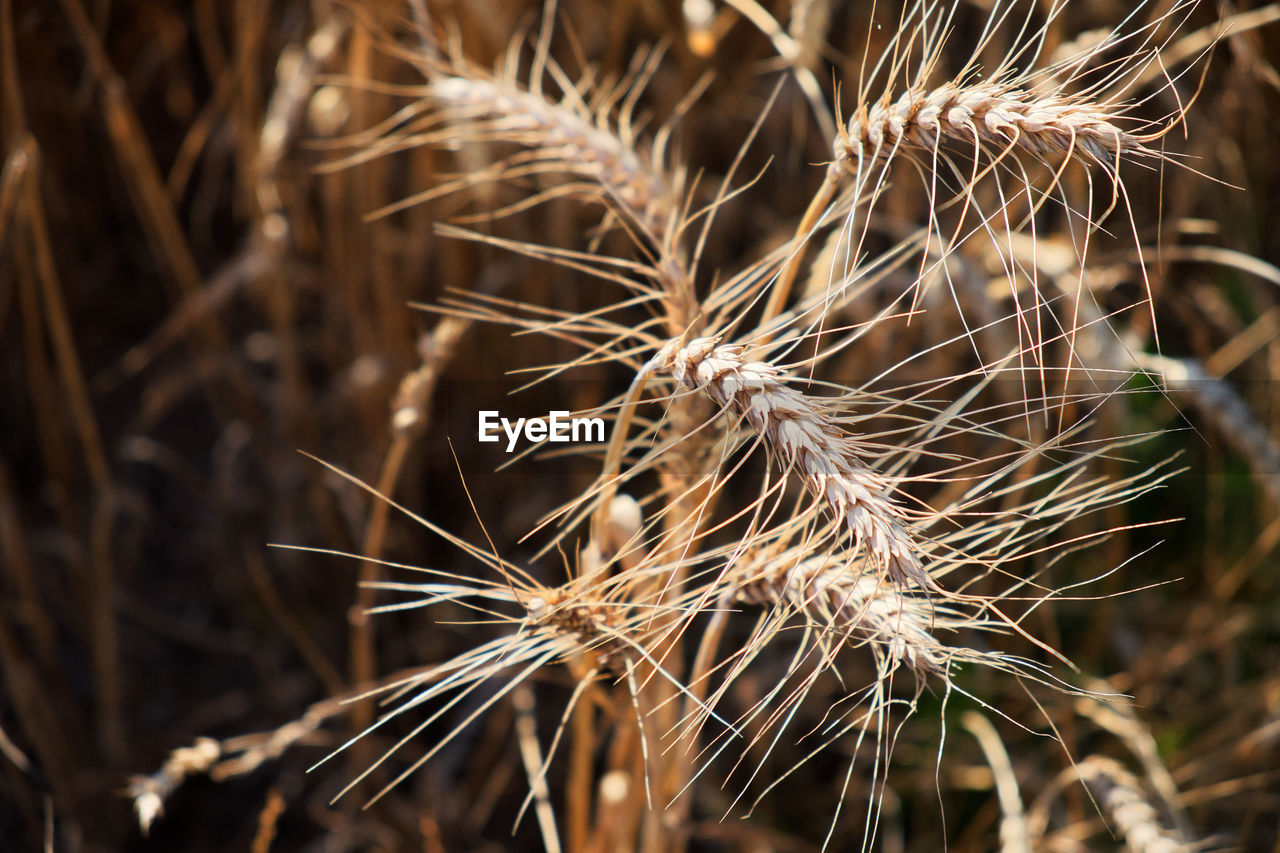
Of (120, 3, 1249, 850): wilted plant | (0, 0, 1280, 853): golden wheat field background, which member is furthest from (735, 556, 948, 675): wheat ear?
(0, 0, 1280, 853): golden wheat field background

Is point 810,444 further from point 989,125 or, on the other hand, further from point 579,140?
point 579,140

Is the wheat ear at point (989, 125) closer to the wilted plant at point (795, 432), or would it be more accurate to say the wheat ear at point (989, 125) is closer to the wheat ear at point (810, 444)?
the wilted plant at point (795, 432)

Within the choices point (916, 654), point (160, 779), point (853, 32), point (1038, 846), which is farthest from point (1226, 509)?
point (160, 779)

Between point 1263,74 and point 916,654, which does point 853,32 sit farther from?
point 916,654

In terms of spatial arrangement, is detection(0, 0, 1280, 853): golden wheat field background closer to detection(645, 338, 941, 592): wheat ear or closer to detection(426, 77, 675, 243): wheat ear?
detection(426, 77, 675, 243): wheat ear

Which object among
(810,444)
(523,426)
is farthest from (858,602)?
(523,426)

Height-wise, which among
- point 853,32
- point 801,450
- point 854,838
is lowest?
point 854,838
